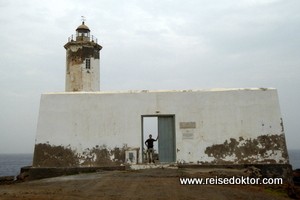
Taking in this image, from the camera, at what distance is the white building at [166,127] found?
48.3ft

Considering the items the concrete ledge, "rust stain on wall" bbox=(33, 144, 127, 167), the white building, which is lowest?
the concrete ledge

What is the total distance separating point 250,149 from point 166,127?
368cm

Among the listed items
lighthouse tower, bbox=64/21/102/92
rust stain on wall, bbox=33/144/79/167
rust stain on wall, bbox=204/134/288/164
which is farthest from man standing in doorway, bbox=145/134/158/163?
lighthouse tower, bbox=64/21/102/92

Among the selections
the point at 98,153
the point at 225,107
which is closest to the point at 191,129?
the point at 225,107

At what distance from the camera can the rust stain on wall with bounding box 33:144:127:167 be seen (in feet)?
48.9

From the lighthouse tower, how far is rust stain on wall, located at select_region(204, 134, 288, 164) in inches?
390

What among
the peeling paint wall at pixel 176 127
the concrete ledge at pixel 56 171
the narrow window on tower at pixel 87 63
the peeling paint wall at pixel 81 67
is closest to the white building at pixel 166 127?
the peeling paint wall at pixel 176 127

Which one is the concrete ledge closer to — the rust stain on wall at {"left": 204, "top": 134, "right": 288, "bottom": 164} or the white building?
the white building

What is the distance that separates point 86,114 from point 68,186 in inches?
231

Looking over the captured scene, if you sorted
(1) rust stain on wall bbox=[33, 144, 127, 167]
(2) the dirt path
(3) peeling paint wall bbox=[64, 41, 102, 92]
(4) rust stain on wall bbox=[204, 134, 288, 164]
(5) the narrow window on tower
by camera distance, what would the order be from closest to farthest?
(2) the dirt path, (4) rust stain on wall bbox=[204, 134, 288, 164], (1) rust stain on wall bbox=[33, 144, 127, 167], (3) peeling paint wall bbox=[64, 41, 102, 92], (5) the narrow window on tower

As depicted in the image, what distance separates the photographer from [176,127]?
14.9m

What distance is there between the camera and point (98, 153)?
14977 mm

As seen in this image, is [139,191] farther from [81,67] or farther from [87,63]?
[87,63]

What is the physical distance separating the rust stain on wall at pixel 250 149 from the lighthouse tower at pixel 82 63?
9896 millimetres
